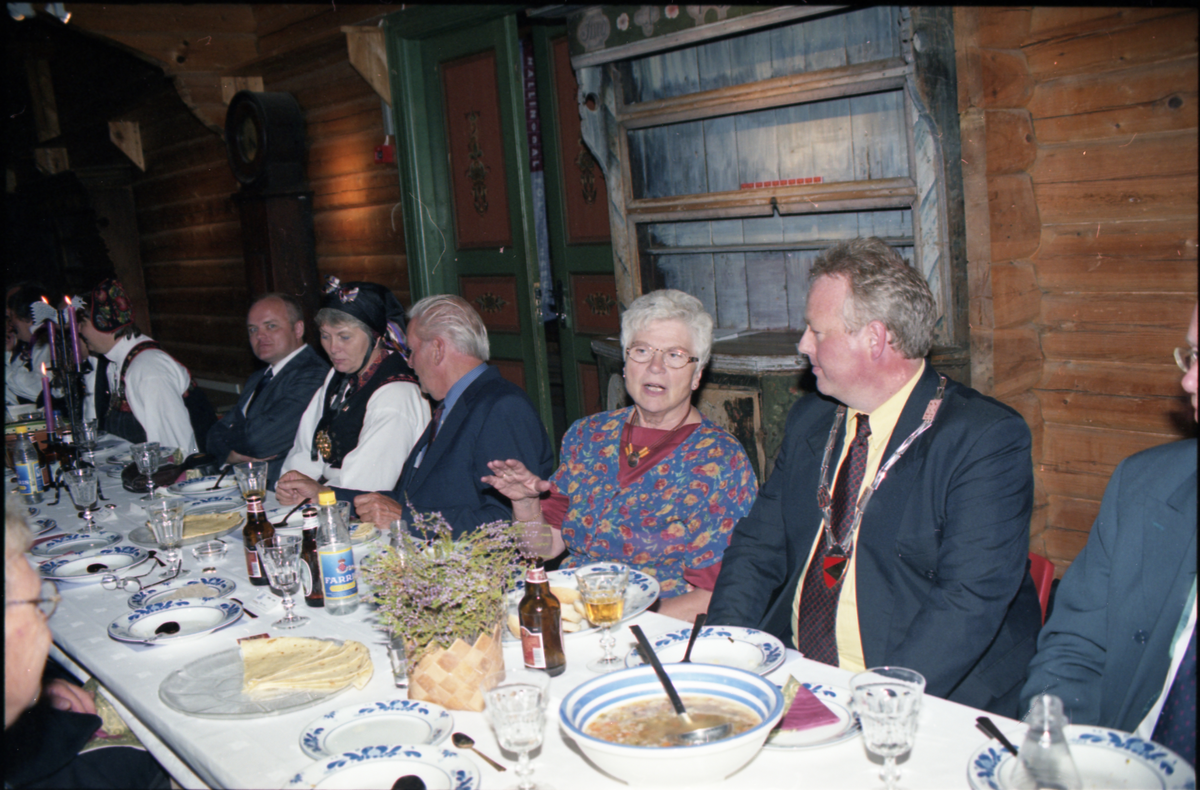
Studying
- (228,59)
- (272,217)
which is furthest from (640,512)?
(228,59)

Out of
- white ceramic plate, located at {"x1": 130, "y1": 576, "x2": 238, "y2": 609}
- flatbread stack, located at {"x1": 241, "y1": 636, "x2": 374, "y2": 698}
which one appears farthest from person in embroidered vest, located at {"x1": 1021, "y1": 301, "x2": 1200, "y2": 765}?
white ceramic plate, located at {"x1": 130, "y1": 576, "x2": 238, "y2": 609}

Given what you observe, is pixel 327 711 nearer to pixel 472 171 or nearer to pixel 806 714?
pixel 806 714

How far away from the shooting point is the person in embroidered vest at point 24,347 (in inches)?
225

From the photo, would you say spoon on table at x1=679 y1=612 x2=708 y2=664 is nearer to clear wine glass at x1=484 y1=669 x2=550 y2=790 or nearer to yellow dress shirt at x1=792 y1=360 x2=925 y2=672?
clear wine glass at x1=484 y1=669 x2=550 y2=790

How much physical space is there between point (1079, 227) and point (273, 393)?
3.25m

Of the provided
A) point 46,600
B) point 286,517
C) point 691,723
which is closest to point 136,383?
point 286,517

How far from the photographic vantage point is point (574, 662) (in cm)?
170

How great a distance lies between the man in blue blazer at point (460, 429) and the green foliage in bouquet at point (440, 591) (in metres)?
1.22

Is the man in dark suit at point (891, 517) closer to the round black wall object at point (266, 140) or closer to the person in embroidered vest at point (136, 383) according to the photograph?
the person in embroidered vest at point (136, 383)

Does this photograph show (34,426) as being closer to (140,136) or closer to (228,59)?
(228,59)

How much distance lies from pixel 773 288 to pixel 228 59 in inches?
196

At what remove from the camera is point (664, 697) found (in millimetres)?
1386

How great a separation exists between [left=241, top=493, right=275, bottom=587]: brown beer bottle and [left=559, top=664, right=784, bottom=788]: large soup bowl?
118cm

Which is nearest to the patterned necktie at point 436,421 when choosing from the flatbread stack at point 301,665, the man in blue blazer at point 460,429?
the man in blue blazer at point 460,429
